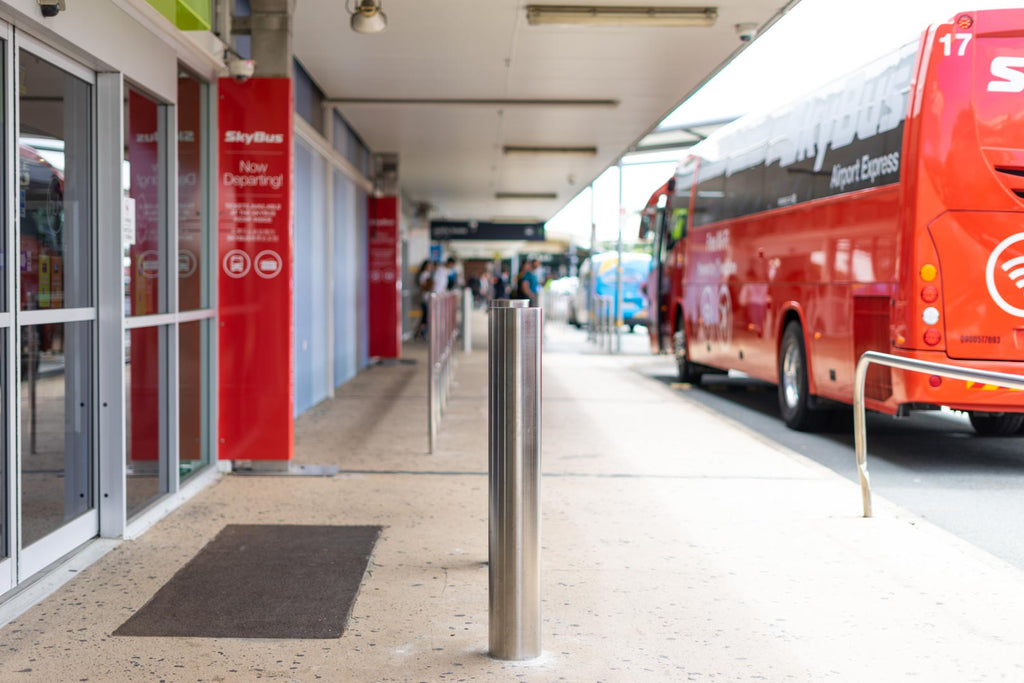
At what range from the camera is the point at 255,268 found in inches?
292

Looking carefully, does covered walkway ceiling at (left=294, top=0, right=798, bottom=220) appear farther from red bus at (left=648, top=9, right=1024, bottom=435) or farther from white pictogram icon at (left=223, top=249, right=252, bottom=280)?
white pictogram icon at (left=223, top=249, right=252, bottom=280)

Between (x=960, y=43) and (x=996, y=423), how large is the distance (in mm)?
3268

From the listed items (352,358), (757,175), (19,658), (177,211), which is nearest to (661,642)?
(19,658)

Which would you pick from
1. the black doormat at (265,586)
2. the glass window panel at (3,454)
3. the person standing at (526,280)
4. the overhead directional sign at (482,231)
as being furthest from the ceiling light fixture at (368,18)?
the overhead directional sign at (482,231)

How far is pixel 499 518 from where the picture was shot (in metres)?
3.80

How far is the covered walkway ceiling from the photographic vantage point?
8898 mm

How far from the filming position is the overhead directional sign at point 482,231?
35.7 meters

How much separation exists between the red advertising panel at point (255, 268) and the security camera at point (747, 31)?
3.81 metres

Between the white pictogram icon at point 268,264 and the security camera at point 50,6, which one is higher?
the security camera at point 50,6

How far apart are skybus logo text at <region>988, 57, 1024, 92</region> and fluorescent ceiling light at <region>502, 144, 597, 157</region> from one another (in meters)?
9.90

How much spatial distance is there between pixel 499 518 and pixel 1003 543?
3.13m

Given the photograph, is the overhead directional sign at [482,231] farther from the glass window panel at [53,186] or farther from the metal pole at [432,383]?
the glass window panel at [53,186]

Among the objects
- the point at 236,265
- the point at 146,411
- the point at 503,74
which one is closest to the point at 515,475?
the point at 146,411

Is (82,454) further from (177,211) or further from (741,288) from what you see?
(741,288)
